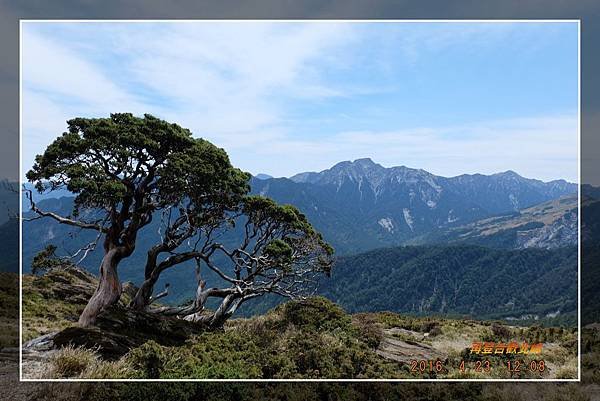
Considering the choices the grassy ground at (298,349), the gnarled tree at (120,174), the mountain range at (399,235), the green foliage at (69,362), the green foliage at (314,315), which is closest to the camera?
the green foliage at (69,362)

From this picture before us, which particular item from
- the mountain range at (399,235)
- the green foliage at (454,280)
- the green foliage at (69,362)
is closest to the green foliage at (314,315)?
the mountain range at (399,235)

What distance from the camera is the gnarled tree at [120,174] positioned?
11570 mm

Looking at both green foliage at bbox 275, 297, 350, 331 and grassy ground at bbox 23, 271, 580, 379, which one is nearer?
grassy ground at bbox 23, 271, 580, 379

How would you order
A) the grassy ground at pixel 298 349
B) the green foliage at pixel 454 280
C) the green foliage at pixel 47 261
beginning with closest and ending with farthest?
the grassy ground at pixel 298 349 < the green foliage at pixel 47 261 < the green foliage at pixel 454 280

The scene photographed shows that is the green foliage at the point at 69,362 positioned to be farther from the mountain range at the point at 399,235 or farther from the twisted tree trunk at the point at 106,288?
the mountain range at the point at 399,235

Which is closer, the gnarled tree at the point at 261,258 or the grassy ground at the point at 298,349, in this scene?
the grassy ground at the point at 298,349

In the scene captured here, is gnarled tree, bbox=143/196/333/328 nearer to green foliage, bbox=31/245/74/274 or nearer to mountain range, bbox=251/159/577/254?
green foliage, bbox=31/245/74/274

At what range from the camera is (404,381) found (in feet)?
37.3

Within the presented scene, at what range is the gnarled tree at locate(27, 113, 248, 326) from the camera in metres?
11.6

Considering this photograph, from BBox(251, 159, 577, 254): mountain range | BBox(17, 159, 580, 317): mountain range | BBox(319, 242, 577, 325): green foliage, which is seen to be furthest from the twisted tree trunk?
BBox(251, 159, 577, 254): mountain range

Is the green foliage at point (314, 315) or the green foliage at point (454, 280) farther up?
the green foliage at point (314, 315)

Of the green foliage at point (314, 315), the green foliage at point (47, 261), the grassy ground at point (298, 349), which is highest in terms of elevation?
the green foliage at point (47, 261)

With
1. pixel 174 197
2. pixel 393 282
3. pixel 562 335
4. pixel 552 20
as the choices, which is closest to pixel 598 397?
pixel 562 335

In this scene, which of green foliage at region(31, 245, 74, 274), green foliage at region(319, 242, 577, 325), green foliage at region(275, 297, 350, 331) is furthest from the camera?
green foliage at region(319, 242, 577, 325)
